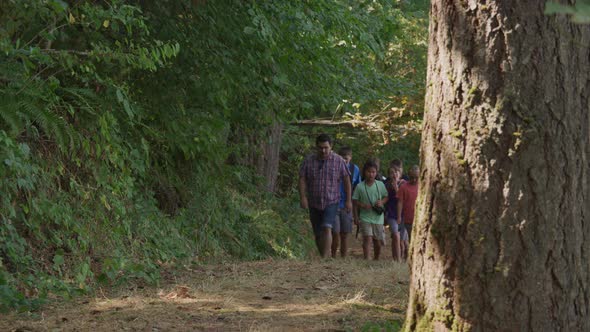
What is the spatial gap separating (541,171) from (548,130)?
22 cm

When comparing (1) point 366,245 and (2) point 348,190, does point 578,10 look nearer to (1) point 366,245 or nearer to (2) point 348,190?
(2) point 348,190

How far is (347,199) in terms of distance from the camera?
41.4ft

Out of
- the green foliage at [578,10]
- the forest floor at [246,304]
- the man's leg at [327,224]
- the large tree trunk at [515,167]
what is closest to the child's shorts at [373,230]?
the man's leg at [327,224]

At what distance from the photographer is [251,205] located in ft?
61.0

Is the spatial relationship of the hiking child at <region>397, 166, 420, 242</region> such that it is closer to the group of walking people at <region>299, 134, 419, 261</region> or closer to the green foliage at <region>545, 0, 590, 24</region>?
the group of walking people at <region>299, 134, 419, 261</region>

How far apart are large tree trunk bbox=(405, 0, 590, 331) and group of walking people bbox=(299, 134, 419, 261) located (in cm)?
758

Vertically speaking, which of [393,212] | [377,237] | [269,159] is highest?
[269,159]

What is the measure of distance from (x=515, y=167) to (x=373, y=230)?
339 inches

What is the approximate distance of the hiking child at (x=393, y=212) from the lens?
13.3m

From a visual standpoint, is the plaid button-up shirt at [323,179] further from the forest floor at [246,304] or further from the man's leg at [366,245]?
the forest floor at [246,304]

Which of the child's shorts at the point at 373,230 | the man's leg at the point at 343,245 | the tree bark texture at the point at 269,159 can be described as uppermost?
the tree bark texture at the point at 269,159

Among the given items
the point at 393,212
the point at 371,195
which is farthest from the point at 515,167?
the point at 393,212

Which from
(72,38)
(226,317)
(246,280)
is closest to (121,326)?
(226,317)

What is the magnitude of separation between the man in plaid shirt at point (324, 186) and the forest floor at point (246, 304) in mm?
2310
